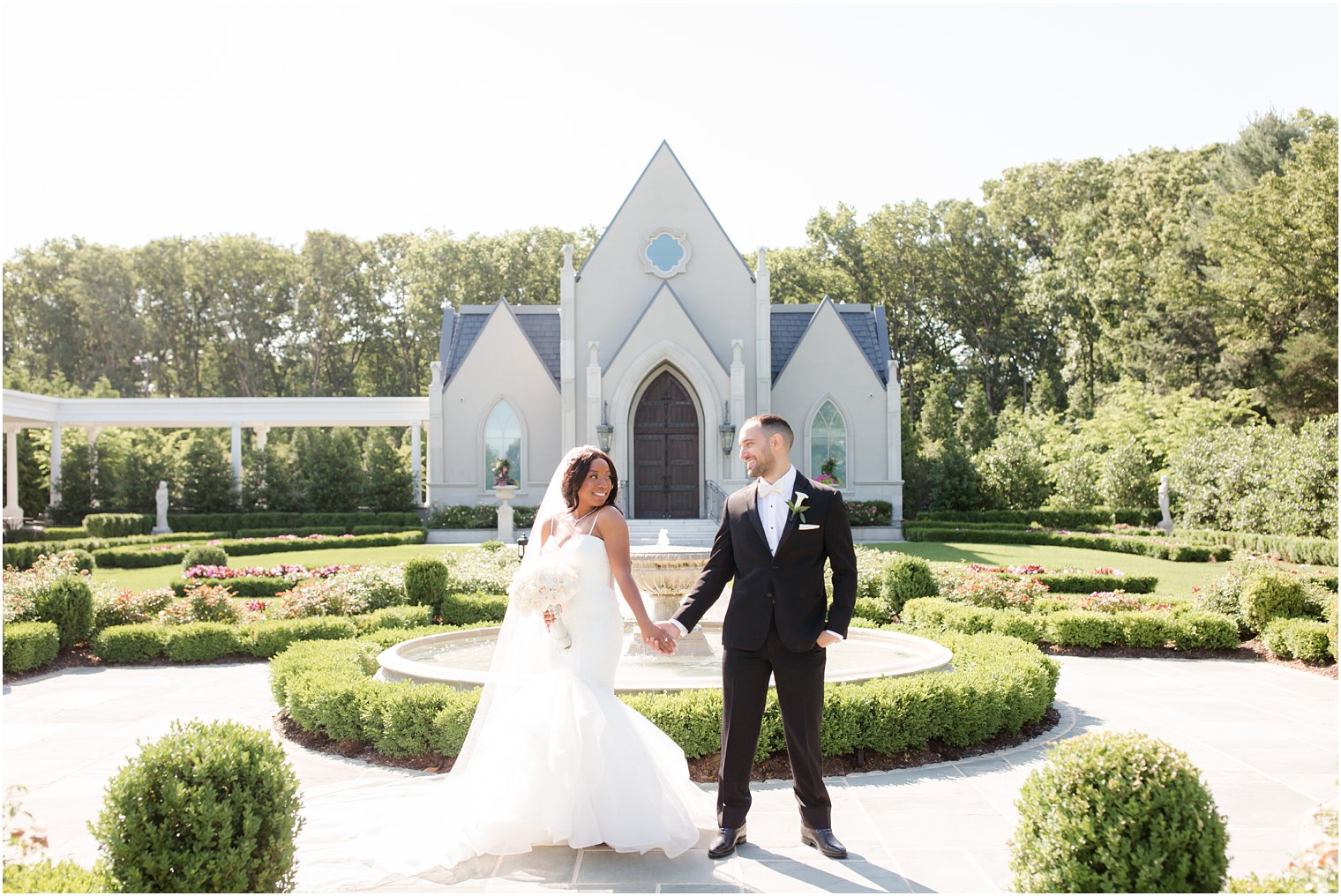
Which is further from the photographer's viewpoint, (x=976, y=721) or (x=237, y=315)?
(x=237, y=315)

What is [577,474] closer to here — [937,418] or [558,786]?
[558,786]

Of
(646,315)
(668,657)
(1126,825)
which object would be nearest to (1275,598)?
(668,657)

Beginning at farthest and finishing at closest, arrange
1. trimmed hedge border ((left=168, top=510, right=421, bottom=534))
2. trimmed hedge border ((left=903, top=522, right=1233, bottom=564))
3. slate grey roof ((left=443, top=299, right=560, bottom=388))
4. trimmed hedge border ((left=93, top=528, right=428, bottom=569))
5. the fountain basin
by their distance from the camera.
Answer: slate grey roof ((left=443, top=299, right=560, bottom=388)) → trimmed hedge border ((left=168, top=510, right=421, bottom=534)) → trimmed hedge border ((left=903, top=522, right=1233, bottom=564)) → trimmed hedge border ((left=93, top=528, right=428, bottom=569)) → the fountain basin

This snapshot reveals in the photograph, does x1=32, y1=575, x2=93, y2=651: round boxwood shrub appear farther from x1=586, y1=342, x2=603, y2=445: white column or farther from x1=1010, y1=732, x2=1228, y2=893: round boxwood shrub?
x1=586, y1=342, x2=603, y2=445: white column

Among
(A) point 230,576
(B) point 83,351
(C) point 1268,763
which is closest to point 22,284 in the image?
(B) point 83,351

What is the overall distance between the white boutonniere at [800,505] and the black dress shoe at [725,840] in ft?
5.31

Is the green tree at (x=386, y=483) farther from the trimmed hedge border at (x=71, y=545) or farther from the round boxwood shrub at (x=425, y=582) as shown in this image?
the round boxwood shrub at (x=425, y=582)

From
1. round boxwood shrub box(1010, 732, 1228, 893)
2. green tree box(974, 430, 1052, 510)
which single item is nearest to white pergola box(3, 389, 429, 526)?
green tree box(974, 430, 1052, 510)

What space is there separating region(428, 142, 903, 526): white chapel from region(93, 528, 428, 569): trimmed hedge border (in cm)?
295

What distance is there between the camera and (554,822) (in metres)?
4.99

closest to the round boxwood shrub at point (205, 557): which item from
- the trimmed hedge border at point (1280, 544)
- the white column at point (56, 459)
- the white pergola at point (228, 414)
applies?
the white pergola at point (228, 414)

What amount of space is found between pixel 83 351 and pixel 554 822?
6146cm

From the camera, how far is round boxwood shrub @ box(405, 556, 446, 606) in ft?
43.9

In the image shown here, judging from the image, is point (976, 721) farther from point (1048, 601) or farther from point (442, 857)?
point (1048, 601)
